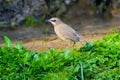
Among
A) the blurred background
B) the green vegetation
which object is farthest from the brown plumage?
the blurred background

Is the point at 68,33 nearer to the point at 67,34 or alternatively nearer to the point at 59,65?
the point at 67,34

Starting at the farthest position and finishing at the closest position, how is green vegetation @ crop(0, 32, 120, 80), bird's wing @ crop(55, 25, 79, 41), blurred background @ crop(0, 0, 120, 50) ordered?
blurred background @ crop(0, 0, 120, 50), bird's wing @ crop(55, 25, 79, 41), green vegetation @ crop(0, 32, 120, 80)

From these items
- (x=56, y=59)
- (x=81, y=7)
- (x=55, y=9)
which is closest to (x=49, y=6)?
(x=55, y=9)

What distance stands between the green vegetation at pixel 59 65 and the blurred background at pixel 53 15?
120 inches

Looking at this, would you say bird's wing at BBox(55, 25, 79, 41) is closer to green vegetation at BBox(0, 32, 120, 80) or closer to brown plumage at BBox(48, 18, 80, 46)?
brown plumage at BBox(48, 18, 80, 46)

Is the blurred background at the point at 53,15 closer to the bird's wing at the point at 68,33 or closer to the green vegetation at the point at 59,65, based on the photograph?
the bird's wing at the point at 68,33

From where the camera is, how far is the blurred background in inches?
452

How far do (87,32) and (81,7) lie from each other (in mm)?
2307

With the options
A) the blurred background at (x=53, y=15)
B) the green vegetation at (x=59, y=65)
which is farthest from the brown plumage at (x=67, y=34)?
the blurred background at (x=53, y=15)

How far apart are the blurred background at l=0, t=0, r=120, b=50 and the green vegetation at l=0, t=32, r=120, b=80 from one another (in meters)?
3.05

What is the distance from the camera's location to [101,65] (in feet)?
24.8

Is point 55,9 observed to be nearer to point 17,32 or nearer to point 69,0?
point 69,0

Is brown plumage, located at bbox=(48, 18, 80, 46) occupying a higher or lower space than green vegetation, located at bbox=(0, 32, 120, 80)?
higher

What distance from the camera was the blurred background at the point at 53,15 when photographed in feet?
37.6
